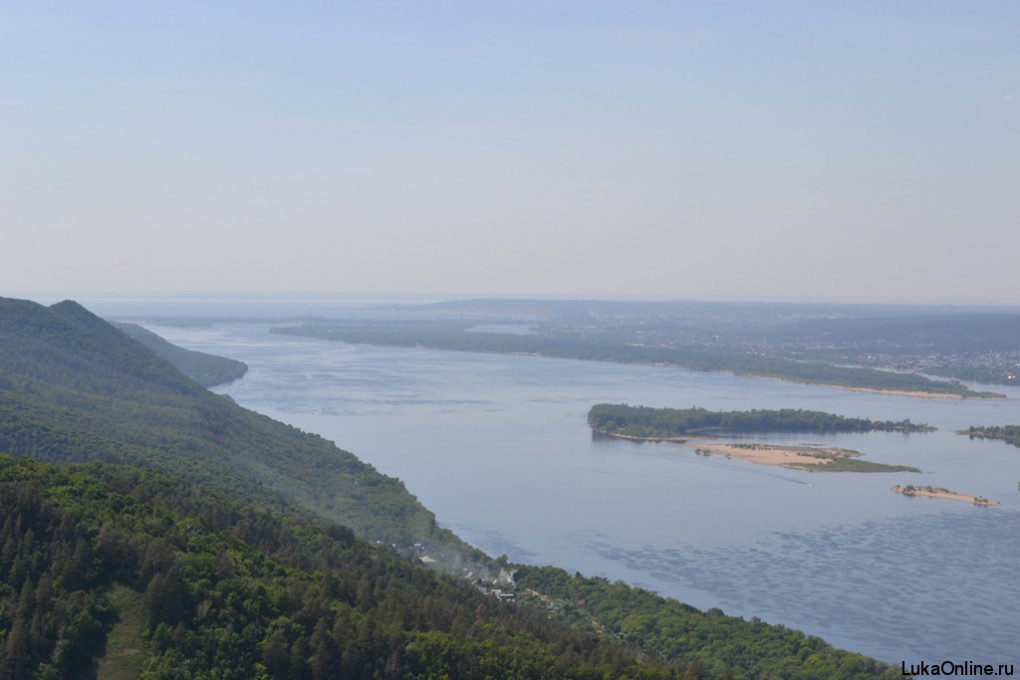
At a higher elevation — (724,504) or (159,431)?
(159,431)

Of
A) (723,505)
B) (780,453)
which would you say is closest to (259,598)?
(723,505)

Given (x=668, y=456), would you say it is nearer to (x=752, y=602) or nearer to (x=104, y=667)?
(x=752, y=602)

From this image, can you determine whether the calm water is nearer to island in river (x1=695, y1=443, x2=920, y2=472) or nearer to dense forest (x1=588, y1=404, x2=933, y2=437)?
island in river (x1=695, y1=443, x2=920, y2=472)

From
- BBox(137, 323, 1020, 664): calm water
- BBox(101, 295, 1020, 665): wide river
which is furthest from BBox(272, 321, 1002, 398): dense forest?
BBox(137, 323, 1020, 664): calm water

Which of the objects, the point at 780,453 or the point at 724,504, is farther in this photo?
the point at 780,453

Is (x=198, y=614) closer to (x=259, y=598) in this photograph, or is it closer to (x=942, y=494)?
(x=259, y=598)

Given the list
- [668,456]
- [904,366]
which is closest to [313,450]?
[668,456]

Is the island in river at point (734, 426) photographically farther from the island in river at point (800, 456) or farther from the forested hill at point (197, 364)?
the forested hill at point (197, 364)
